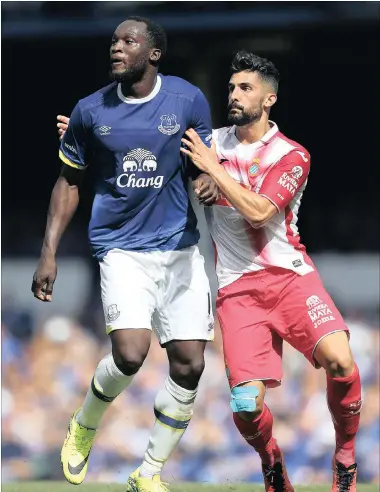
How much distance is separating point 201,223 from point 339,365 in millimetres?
6480

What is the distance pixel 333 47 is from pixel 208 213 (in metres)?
6.68

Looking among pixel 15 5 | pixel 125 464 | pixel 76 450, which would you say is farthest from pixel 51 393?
pixel 76 450

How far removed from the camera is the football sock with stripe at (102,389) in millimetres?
7668

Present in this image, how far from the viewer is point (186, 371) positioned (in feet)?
24.8

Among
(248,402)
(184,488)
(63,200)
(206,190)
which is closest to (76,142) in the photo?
(63,200)

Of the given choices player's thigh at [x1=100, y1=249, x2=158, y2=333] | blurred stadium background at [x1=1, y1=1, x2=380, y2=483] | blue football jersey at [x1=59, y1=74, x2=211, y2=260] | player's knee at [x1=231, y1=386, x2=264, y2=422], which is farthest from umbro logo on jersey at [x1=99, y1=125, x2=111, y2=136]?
blurred stadium background at [x1=1, y1=1, x2=380, y2=483]

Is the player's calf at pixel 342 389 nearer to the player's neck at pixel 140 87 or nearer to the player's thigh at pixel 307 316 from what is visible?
the player's thigh at pixel 307 316

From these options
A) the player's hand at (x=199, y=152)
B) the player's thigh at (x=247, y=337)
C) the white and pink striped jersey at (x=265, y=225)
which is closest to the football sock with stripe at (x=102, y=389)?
the player's thigh at (x=247, y=337)

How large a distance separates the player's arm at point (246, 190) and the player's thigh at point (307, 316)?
456 mm

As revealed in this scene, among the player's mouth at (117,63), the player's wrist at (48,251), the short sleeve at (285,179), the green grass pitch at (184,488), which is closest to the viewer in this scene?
the player's mouth at (117,63)

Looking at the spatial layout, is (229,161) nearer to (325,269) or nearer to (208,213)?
(208,213)

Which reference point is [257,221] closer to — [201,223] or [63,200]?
[63,200]

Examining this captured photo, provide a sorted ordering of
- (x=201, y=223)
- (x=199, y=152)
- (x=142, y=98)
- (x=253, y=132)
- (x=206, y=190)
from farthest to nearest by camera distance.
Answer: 1. (x=201, y=223)
2. (x=253, y=132)
3. (x=142, y=98)
4. (x=199, y=152)
5. (x=206, y=190)

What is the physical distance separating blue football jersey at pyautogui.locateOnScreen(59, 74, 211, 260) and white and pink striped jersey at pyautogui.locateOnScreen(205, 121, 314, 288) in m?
0.20
